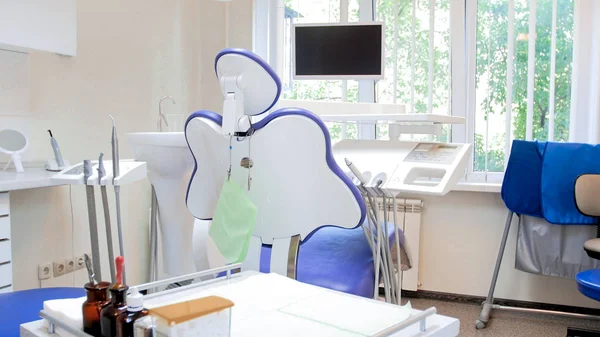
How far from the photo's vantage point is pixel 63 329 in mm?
899

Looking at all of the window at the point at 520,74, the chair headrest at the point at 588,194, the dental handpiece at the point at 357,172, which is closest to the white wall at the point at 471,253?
the window at the point at 520,74

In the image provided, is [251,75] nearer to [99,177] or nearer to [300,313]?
[99,177]

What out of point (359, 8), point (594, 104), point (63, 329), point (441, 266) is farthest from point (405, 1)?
point (63, 329)

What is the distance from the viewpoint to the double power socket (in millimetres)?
2494

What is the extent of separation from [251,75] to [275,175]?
0.30 m

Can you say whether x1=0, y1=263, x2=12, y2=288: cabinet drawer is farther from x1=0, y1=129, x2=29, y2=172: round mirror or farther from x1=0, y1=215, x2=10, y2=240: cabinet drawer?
x1=0, y1=129, x2=29, y2=172: round mirror

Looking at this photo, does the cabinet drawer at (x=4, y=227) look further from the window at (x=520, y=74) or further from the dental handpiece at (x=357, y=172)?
the window at (x=520, y=74)

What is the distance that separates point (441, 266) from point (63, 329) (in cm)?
303

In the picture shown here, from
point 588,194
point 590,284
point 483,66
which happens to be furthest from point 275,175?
point 483,66

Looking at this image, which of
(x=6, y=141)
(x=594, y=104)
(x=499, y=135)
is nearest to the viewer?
(x=6, y=141)

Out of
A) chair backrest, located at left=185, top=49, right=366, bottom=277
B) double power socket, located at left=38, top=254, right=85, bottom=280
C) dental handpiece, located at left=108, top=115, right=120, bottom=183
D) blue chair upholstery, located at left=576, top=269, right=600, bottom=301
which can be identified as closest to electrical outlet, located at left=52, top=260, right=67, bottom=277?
double power socket, located at left=38, top=254, right=85, bottom=280

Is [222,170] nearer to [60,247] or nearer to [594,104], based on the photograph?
[60,247]

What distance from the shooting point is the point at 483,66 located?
357 cm

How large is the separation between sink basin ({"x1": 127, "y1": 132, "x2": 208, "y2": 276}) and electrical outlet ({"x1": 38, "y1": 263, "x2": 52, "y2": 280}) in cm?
54
